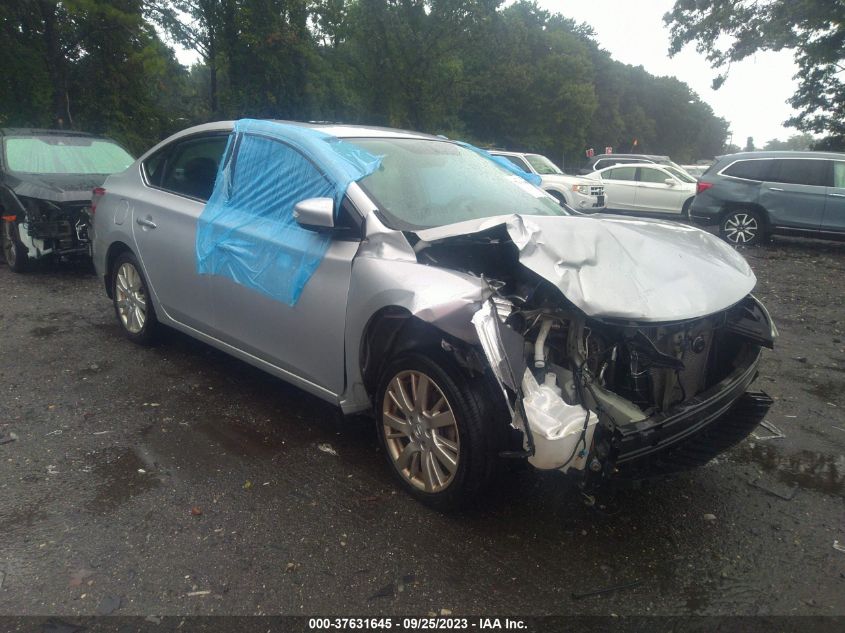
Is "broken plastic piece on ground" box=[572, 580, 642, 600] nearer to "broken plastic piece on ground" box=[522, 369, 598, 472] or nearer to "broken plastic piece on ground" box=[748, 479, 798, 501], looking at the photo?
"broken plastic piece on ground" box=[522, 369, 598, 472]

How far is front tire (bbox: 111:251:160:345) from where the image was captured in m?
5.07

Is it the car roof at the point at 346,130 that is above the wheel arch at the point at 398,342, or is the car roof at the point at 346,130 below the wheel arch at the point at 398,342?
above

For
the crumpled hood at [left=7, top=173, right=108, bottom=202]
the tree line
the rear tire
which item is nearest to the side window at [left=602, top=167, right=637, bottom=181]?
the tree line

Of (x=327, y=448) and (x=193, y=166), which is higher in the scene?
(x=193, y=166)

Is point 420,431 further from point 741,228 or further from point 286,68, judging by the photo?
point 286,68

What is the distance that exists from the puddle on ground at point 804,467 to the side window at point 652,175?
14727mm

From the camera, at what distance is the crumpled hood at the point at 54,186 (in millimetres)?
7609

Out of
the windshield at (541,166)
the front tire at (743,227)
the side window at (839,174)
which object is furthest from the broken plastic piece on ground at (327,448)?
the windshield at (541,166)

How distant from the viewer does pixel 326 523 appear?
3.03m

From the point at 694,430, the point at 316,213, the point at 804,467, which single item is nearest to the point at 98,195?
the point at 316,213

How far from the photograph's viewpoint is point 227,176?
4.26 meters

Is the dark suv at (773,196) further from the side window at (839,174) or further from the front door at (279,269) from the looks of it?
the front door at (279,269)

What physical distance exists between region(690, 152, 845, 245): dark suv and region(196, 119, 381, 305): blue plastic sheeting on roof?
1055 centimetres

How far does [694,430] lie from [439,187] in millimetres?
1923
